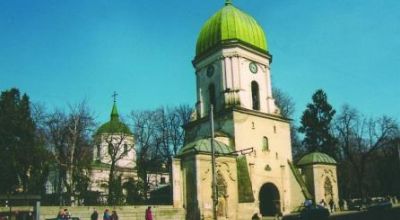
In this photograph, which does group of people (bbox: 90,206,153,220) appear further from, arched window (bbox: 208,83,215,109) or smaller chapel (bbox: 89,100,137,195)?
arched window (bbox: 208,83,215,109)

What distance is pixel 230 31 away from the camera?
3916 cm

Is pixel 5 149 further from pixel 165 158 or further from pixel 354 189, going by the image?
pixel 354 189

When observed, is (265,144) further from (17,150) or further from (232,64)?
(17,150)

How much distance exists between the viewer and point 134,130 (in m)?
47.5

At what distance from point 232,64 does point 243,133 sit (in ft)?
18.8

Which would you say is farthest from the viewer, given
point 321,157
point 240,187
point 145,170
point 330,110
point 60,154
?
point 330,110

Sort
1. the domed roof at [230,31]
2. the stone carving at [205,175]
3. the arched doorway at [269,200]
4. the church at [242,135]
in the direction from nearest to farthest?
the stone carving at [205,175] < the church at [242,135] < the arched doorway at [269,200] < the domed roof at [230,31]

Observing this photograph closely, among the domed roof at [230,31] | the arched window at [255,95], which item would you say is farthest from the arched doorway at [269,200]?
the domed roof at [230,31]

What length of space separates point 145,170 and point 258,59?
15208mm

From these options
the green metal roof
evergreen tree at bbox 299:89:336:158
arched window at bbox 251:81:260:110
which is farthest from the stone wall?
evergreen tree at bbox 299:89:336:158

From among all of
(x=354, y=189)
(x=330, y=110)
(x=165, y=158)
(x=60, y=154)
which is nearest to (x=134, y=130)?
(x=165, y=158)

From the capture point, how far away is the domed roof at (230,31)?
39188mm

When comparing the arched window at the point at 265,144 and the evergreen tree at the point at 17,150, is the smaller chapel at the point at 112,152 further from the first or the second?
the arched window at the point at 265,144

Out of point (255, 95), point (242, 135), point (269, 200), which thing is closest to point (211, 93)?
point (255, 95)
